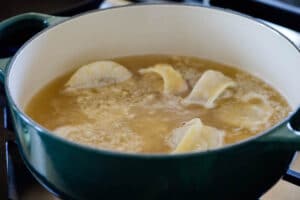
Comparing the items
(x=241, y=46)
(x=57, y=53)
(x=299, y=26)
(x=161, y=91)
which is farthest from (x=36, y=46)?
(x=299, y=26)

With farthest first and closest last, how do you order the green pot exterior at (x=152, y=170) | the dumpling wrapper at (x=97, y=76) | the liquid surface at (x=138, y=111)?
the dumpling wrapper at (x=97, y=76) < the liquid surface at (x=138, y=111) < the green pot exterior at (x=152, y=170)

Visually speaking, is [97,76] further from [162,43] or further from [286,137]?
[286,137]

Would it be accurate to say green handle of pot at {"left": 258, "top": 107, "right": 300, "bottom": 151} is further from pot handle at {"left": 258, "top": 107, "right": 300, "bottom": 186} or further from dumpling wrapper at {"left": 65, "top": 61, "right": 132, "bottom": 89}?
dumpling wrapper at {"left": 65, "top": 61, "right": 132, "bottom": 89}

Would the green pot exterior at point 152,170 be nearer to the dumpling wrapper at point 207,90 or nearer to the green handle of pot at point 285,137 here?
the green handle of pot at point 285,137

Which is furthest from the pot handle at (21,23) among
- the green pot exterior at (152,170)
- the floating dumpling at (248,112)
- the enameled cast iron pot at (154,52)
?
the floating dumpling at (248,112)

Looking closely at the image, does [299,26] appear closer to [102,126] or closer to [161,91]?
[161,91]

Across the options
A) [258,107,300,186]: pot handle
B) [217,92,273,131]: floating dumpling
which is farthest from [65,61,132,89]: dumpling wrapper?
[258,107,300,186]: pot handle
